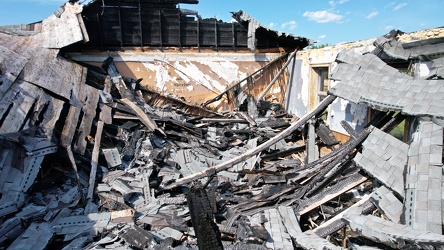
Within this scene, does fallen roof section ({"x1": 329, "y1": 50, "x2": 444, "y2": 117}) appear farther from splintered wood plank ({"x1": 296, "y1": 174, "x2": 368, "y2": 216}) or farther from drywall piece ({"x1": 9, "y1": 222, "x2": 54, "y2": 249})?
drywall piece ({"x1": 9, "y1": 222, "x2": 54, "y2": 249})

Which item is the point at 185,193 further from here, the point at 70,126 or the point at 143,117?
the point at 70,126

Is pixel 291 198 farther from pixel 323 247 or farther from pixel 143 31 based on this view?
pixel 143 31

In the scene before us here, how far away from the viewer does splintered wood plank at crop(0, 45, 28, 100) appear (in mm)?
7231

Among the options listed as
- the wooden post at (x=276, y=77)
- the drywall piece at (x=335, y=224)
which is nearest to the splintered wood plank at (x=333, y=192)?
the drywall piece at (x=335, y=224)

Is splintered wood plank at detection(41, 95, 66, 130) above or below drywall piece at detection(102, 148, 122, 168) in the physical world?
above

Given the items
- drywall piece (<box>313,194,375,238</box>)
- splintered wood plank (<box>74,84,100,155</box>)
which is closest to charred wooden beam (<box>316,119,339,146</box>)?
drywall piece (<box>313,194,375,238</box>)

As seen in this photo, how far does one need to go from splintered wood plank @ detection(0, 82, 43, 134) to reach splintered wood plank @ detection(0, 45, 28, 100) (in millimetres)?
208

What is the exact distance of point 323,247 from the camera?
430 cm

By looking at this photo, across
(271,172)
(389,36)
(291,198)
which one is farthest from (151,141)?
(389,36)

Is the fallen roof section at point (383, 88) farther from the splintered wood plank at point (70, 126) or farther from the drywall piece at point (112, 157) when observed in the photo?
the splintered wood plank at point (70, 126)

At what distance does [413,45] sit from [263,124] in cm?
569

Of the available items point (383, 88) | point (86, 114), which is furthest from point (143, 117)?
point (383, 88)

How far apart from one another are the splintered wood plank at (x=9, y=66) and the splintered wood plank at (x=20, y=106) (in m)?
0.21

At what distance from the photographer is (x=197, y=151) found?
338 inches
